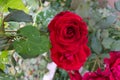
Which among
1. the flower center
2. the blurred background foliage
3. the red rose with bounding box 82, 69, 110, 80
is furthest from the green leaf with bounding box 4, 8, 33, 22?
the red rose with bounding box 82, 69, 110, 80

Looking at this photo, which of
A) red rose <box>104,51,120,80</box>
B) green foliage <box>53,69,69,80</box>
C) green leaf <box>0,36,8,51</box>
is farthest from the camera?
green foliage <box>53,69,69,80</box>

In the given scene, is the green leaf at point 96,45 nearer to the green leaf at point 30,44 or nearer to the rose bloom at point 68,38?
the rose bloom at point 68,38

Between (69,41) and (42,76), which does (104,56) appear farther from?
(42,76)

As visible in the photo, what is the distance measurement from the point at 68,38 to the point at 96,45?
0.58 ft

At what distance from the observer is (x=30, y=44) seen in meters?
0.65

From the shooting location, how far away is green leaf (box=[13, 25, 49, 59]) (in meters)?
0.65

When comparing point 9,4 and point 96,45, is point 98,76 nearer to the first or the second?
point 96,45

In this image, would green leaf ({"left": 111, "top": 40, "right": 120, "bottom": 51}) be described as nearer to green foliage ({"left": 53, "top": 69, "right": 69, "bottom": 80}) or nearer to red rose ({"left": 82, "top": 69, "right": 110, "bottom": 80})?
red rose ({"left": 82, "top": 69, "right": 110, "bottom": 80})

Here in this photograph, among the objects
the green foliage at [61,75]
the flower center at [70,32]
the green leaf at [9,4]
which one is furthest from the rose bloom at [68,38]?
the green foliage at [61,75]

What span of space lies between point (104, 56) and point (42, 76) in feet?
1.94

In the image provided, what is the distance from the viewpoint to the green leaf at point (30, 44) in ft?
2.12

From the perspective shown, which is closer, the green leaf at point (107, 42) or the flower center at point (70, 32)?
the flower center at point (70, 32)

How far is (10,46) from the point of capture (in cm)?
67

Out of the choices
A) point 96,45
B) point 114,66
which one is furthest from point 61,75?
point 114,66
